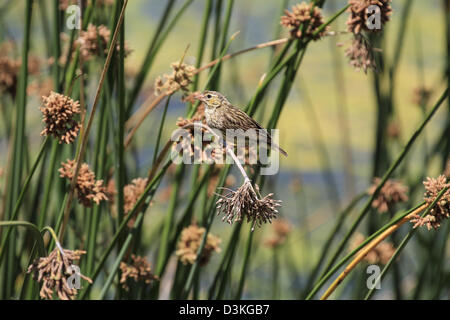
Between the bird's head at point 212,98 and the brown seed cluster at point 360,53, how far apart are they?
188 mm

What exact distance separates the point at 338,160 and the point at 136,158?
239cm

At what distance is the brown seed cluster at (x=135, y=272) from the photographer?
36.0 inches

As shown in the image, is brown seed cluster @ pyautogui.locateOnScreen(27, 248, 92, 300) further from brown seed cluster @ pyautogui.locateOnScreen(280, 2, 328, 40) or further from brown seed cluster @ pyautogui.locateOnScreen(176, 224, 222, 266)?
brown seed cluster @ pyautogui.locateOnScreen(280, 2, 328, 40)

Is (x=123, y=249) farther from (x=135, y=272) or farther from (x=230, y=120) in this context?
(x=230, y=120)

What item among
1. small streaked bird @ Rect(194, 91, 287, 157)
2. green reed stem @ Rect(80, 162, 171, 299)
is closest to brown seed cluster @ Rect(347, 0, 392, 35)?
small streaked bird @ Rect(194, 91, 287, 157)

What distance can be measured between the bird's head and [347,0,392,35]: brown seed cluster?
206 mm

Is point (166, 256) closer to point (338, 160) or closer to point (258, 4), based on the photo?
point (338, 160)

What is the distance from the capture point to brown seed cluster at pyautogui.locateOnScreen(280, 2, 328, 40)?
0.86 m

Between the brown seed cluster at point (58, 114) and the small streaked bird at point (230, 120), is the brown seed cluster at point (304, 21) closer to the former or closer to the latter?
the small streaked bird at point (230, 120)

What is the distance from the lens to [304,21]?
865 mm

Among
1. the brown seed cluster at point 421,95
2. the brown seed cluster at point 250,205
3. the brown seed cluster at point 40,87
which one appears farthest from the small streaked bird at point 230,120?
the brown seed cluster at point 421,95

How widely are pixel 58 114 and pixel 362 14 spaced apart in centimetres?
42

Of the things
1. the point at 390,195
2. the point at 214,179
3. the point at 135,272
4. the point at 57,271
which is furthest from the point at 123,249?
the point at 390,195

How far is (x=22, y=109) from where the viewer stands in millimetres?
891
